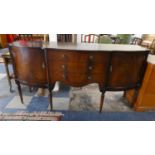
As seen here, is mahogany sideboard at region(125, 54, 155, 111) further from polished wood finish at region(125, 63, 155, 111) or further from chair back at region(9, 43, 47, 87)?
chair back at region(9, 43, 47, 87)

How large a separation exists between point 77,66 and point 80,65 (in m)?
0.04

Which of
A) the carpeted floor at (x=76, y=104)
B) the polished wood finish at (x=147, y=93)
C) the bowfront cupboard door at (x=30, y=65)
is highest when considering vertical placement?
the bowfront cupboard door at (x=30, y=65)

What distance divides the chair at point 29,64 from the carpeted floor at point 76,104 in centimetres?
45

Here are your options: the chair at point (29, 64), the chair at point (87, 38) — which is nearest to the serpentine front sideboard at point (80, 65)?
the chair at point (29, 64)

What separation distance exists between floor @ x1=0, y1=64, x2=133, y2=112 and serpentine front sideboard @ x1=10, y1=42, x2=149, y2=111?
1.49 ft

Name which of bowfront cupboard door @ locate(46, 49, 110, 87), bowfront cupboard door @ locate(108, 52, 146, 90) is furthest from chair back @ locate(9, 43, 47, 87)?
bowfront cupboard door @ locate(108, 52, 146, 90)

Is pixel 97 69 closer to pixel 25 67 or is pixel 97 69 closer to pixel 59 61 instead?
pixel 59 61

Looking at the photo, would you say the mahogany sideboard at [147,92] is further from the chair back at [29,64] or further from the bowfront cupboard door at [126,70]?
the chair back at [29,64]

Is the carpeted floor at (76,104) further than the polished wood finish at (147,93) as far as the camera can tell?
→ Yes

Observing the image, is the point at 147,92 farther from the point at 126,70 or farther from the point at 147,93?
the point at 126,70

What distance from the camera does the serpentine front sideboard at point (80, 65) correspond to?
56.4 inches

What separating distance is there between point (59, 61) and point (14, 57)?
59 centimetres

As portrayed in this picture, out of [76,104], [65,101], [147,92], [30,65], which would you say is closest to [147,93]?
[147,92]

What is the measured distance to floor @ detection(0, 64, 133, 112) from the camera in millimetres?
1943
